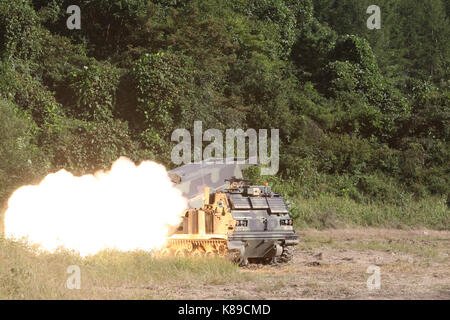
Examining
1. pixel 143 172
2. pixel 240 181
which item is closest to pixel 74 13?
pixel 143 172

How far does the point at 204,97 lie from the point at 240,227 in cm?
1599

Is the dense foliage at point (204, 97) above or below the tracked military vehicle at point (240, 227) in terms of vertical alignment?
above

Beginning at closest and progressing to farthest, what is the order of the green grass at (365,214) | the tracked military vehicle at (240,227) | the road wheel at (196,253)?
the tracked military vehicle at (240,227), the road wheel at (196,253), the green grass at (365,214)

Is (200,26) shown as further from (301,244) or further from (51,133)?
(301,244)

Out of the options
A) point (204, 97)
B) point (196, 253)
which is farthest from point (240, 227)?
point (204, 97)

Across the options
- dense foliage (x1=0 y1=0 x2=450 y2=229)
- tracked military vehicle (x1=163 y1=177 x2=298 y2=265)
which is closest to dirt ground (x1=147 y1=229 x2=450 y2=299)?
tracked military vehicle (x1=163 y1=177 x2=298 y2=265)

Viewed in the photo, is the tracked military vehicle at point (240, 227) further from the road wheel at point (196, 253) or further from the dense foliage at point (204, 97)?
the dense foliage at point (204, 97)

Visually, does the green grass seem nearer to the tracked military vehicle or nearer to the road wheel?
the tracked military vehicle

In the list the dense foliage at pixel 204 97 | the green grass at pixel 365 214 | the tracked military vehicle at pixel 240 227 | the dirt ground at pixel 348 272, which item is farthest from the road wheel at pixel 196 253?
the green grass at pixel 365 214

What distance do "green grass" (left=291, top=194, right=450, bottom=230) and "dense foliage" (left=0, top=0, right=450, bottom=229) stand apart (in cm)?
141

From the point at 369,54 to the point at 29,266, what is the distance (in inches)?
1316

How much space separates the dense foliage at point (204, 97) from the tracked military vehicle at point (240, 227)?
927cm

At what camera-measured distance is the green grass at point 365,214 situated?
3045 cm

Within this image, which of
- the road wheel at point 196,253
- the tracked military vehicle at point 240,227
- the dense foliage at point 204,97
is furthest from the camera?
the dense foliage at point 204,97
